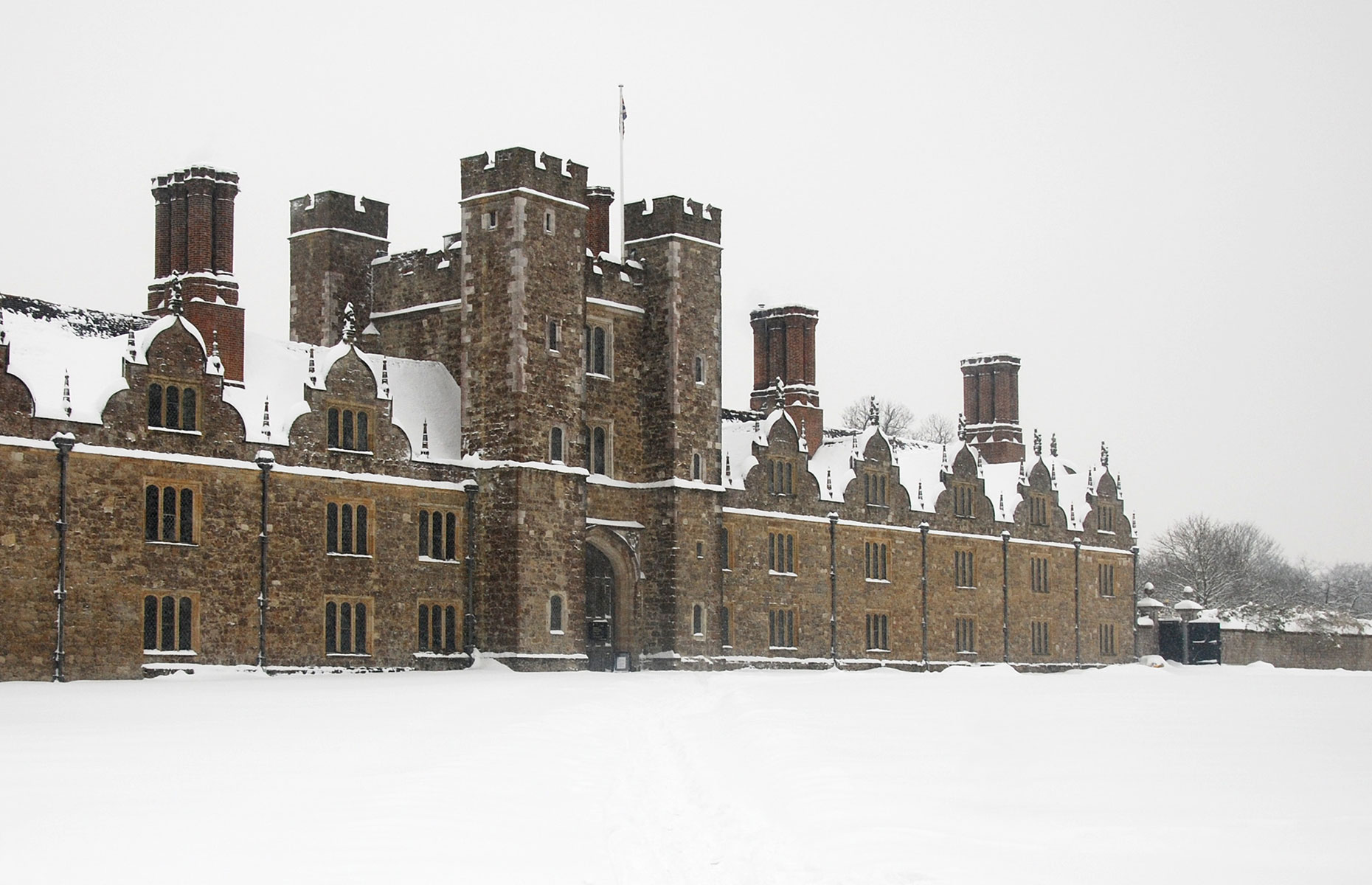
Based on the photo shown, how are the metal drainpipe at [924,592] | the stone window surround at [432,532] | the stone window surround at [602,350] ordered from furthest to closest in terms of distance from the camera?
the metal drainpipe at [924,592] → the stone window surround at [602,350] → the stone window surround at [432,532]

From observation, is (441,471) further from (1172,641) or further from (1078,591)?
(1172,641)

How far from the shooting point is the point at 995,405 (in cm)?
7212

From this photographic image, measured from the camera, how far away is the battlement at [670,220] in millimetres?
49562

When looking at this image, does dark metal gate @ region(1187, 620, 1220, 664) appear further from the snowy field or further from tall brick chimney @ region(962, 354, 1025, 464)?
the snowy field

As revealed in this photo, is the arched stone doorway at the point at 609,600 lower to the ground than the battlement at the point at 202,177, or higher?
lower

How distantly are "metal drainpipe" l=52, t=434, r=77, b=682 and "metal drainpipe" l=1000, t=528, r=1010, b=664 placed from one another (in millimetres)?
37253

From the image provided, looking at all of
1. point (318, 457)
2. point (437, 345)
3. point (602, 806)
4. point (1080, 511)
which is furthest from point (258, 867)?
point (1080, 511)

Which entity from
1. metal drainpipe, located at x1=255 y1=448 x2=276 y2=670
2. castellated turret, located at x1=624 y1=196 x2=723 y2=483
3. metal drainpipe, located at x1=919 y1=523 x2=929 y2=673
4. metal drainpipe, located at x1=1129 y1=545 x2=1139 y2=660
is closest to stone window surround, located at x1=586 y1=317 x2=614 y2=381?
castellated turret, located at x1=624 y1=196 x2=723 y2=483

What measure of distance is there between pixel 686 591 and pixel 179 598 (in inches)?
630

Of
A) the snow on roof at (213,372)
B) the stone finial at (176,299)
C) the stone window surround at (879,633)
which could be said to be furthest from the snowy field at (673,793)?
the stone window surround at (879,633)

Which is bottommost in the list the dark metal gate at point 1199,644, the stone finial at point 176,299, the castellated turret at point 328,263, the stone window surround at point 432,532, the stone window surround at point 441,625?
the dark metal gate at point 1199,644

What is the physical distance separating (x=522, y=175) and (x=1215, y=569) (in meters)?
62.2

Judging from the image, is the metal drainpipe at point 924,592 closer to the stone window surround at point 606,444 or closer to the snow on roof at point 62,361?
the stone window surround at point 606,444

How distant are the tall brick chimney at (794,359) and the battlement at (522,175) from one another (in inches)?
594
